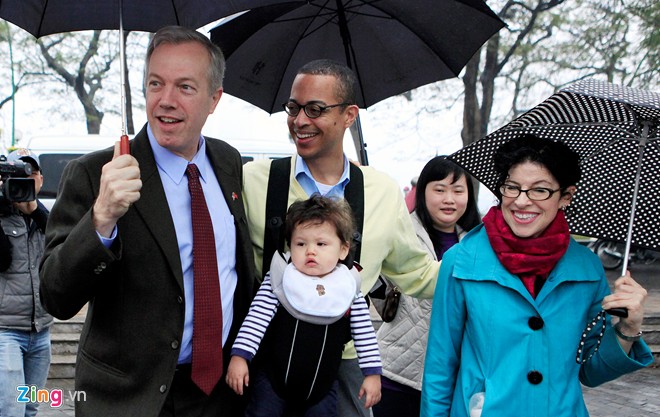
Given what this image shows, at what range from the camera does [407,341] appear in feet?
13.5

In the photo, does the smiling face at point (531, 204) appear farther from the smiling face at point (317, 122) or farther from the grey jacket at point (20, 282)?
the grey jacket at point (20, 282)

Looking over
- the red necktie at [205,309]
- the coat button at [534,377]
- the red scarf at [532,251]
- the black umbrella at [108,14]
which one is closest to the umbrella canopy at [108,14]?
the black umbrella at [108,14]

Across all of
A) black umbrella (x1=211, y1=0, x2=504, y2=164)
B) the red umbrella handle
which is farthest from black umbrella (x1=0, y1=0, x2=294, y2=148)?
black umbrella (x1=211, y1=0, x2=504, y2=164)

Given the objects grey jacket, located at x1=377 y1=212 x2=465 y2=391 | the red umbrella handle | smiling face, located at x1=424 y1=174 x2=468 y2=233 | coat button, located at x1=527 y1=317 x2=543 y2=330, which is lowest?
grey jacket, located at x1=377 y1=212 x2=465 y2=391

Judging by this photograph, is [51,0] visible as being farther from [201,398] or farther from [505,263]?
[505,263]

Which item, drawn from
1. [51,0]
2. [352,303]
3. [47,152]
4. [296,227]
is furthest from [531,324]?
[47,152]

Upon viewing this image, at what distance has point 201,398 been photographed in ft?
9.06

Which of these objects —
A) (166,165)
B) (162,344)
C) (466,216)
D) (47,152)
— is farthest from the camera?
(47,152)

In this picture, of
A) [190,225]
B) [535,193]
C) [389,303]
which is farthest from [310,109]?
[389,303]

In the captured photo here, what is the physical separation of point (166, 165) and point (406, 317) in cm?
188

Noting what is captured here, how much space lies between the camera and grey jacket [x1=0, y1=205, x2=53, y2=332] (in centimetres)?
532

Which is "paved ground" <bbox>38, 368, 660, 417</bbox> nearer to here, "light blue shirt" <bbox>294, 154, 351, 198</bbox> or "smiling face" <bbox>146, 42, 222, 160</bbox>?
"light blue shirt" <bbox>294, 154, 351, 198</bbox>

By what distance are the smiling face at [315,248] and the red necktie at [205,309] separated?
32cm

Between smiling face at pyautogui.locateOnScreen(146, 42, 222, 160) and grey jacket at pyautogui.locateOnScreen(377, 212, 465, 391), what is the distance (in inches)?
72.1
